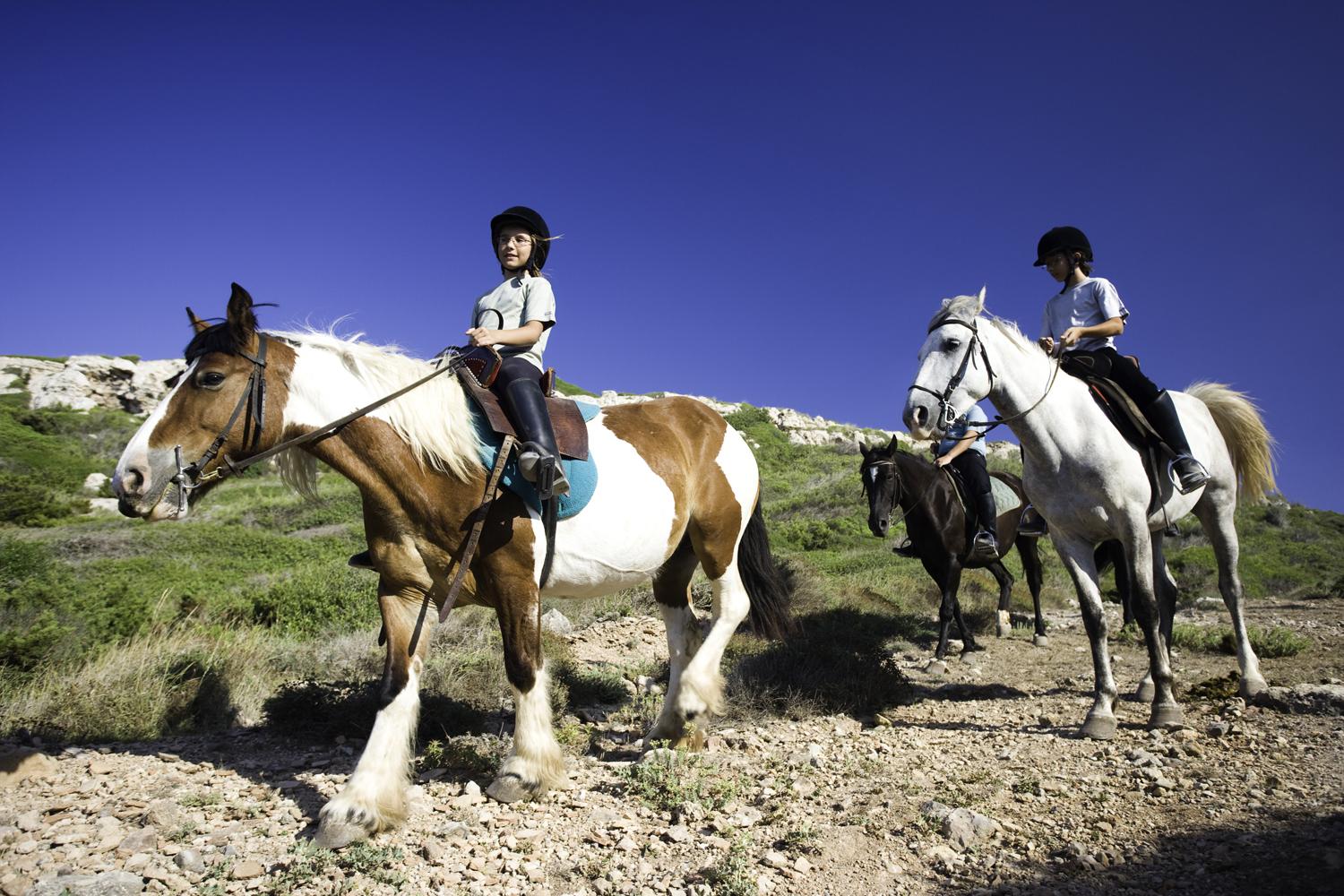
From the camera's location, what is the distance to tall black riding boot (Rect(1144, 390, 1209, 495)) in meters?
5.31

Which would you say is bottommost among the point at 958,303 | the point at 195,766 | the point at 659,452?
the point at 195,766

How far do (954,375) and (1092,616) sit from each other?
215 centimetres

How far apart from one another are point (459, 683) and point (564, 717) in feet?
3.16

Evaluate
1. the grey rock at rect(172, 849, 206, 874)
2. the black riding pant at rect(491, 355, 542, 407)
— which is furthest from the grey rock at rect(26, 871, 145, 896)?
the black riding pant at rect(491, 355, 542, 407)

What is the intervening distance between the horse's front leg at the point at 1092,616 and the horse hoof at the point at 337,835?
4.55 meters

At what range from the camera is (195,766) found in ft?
13.6

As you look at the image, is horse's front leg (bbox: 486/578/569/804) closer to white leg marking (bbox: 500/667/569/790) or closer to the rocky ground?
white leg marking (bbox: 500/667/569/790)

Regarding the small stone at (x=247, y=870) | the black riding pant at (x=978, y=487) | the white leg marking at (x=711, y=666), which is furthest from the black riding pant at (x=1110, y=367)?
the small stone at (x=247, y=870)

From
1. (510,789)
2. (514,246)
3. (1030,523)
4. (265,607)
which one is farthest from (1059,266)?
(265,607)

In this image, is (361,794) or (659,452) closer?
(361,794)

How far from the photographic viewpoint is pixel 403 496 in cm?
371

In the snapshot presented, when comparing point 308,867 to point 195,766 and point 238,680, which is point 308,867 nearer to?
point 195,766

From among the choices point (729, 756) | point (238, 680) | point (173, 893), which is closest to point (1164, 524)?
point (729, 756)

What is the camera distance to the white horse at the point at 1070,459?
16.4 ft
